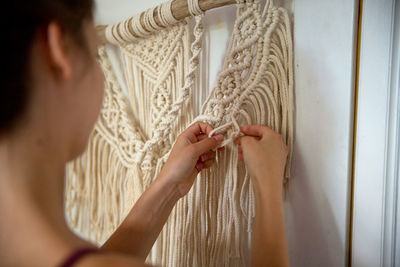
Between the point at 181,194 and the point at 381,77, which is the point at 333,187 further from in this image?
the point at 181,194

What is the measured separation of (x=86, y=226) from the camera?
0.97m

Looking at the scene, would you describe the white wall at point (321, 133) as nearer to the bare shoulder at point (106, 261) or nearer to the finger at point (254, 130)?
the finger at point (254, 130)

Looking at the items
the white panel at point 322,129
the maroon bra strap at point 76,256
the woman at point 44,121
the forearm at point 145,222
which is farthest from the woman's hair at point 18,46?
the white panel at point 322,129

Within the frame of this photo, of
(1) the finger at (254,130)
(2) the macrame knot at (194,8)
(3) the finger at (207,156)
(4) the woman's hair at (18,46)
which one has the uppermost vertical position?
(2) the macrame knot at (194,8)

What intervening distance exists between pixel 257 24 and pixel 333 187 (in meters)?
0.41

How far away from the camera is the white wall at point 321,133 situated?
1.86 feet

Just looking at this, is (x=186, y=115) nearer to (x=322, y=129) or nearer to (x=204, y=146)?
(x=204, y=146)

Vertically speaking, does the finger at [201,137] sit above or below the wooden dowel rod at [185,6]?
below

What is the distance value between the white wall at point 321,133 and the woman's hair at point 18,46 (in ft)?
1.64

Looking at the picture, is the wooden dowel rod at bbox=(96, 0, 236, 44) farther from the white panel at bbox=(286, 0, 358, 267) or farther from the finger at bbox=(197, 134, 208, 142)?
the finger at bbox=(197, 134, 208, 142)

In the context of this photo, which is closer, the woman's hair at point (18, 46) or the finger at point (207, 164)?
the woman's hair at point (18, 46)

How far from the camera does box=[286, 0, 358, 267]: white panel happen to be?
0.57 metres

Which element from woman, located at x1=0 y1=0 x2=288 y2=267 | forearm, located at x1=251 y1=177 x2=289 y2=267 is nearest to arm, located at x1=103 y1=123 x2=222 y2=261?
forearm, located at x1=251 y1=177 x2=289 y2=267

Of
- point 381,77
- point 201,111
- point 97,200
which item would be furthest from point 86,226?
point 381,77
